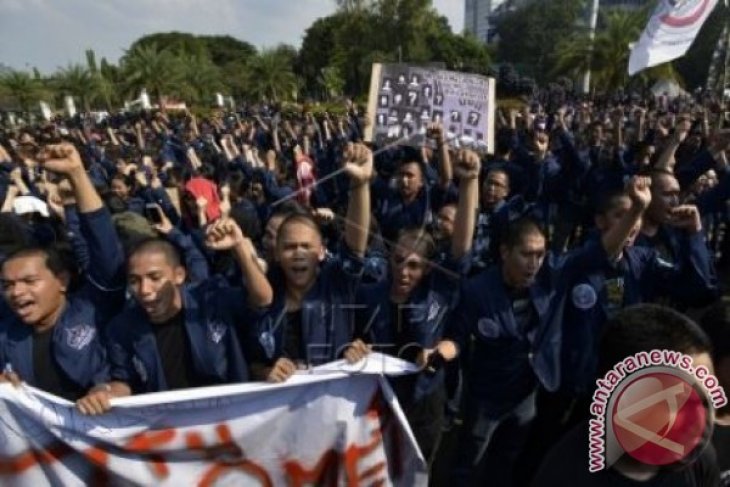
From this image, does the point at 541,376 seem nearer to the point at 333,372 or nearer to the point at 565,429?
the point at 565,429

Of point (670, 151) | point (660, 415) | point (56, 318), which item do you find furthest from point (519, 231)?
point (670, 151)

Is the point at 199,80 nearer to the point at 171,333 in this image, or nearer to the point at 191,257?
the point at 191,257

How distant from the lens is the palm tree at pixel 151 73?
38531 millimetres

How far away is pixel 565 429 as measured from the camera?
3.20 m

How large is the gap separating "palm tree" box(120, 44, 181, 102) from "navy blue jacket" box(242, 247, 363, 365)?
124ft

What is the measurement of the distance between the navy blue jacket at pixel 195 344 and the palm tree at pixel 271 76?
139 feet

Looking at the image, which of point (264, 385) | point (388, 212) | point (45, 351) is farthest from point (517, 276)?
point (388, 212)

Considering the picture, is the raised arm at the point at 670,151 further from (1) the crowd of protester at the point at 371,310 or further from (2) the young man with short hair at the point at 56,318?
(2) the young man with short hair at the point at 56,318

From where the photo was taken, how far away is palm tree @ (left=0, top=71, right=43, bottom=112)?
3552 cm

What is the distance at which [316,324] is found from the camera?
2846 mm

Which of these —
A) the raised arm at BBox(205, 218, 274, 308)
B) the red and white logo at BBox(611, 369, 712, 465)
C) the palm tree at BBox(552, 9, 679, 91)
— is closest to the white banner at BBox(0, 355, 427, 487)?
the raised arm at BBox(205, 218, 274, 308)

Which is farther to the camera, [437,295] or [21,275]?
[437,295]

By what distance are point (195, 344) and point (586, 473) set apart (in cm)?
180

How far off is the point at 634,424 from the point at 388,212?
450 centimetres
